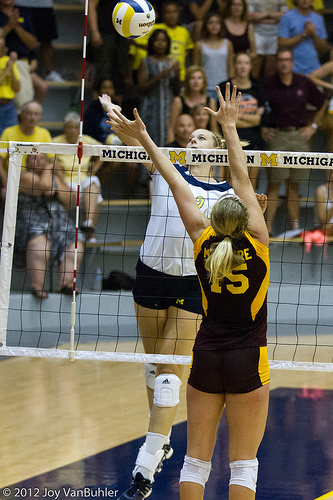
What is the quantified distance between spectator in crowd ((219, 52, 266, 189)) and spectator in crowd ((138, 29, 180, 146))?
768 millimetres

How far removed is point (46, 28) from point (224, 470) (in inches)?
281

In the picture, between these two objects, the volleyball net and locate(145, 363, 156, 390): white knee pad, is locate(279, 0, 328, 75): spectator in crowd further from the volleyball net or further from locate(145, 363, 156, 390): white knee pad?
locate(145, 363, 156, 390): white knee pad

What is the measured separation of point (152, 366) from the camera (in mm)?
4551

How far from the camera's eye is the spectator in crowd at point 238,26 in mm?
9391

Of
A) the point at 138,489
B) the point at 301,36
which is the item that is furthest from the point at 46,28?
the point at 138,489

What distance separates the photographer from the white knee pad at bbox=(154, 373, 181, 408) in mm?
4098

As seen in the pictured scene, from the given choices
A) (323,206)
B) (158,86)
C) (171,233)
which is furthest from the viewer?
(158,86)

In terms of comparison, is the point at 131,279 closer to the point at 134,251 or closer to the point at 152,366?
the point at 134,251

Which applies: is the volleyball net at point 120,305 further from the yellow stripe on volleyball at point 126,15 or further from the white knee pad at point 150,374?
the yellow stripe on volleyball at point 126,15

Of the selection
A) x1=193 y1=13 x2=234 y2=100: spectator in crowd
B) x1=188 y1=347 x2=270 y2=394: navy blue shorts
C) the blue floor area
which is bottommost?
the blue floor area

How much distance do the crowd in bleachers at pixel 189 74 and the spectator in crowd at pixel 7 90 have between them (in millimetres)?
13

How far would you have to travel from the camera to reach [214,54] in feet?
30.5

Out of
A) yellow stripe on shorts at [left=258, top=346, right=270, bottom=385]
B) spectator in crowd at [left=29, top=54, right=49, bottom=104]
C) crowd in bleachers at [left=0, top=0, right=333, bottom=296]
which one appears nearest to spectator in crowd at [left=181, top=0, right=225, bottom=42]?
crowd in bleachers at [left=0, top=0, right=333, bottom=296]

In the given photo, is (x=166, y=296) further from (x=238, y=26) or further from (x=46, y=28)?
(x=46, y=28)
